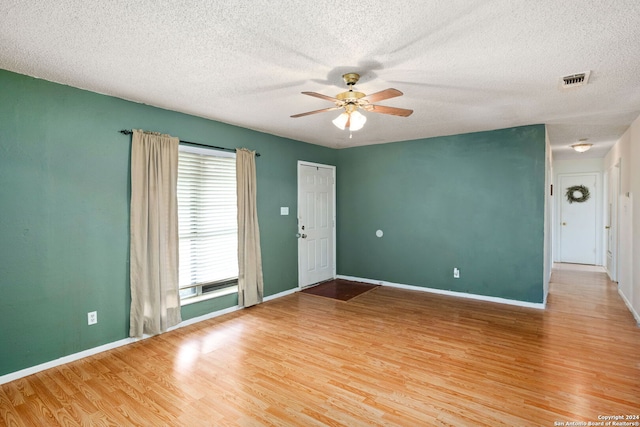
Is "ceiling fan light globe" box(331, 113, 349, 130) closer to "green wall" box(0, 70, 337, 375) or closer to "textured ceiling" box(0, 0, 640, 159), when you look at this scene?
"textured ceiling" box(0, 0, 640, 159)

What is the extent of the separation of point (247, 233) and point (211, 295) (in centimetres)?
93

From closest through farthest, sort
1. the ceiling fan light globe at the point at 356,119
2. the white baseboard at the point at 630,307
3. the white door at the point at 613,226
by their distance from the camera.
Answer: the ceiling fan light globe at the point at 356,119 < the white baseboard at the point at 630,307 < the white door at the point at 613,226

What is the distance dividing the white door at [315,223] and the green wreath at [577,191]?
550 cm

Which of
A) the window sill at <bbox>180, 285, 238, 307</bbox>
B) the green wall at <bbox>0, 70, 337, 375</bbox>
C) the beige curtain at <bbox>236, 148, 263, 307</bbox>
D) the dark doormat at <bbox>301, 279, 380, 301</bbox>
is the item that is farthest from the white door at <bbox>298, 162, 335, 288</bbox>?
the green wall at <bbox>0, 70, 337, 375</bbox>

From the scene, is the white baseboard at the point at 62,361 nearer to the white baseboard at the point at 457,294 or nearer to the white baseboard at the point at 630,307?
the white baseboard at the point at 457,294

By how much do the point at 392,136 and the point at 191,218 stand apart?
10.8 ft

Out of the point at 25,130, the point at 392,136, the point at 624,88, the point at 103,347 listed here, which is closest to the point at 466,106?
the point at 624,88

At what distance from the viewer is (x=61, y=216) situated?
2.97 meters

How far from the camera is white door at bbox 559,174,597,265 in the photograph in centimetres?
723

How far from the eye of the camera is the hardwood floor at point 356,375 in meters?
2.23

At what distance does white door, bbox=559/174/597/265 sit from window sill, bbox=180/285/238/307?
745 cm

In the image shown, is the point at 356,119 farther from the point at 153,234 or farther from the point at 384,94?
the point at 153,234

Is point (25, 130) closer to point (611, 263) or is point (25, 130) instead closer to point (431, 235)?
point (431, 235)

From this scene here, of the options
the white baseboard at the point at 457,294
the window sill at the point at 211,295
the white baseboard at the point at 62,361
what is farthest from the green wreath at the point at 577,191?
the white baseboard at the point at 62,361
